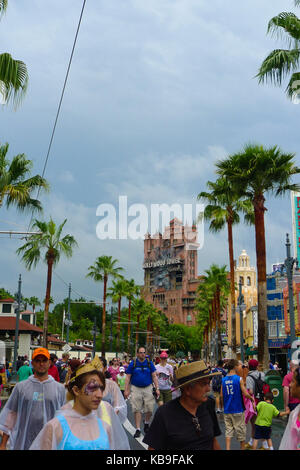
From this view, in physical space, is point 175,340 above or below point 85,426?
above

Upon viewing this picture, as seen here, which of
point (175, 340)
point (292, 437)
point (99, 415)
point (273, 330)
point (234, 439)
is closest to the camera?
point (99, 415)

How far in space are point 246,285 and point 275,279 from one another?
2811 inches

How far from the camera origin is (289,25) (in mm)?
17938

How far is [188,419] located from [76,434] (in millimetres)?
977

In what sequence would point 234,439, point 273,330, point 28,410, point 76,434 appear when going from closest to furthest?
1. point 76,434
2. point 28,410
3. point 234,439
4. point 273,330

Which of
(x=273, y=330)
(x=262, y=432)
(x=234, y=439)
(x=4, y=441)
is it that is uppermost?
(x=273, y=330)

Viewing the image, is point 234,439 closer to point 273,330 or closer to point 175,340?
point 273,330

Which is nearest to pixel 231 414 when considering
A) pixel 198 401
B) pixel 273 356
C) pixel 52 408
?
pixel 52 408

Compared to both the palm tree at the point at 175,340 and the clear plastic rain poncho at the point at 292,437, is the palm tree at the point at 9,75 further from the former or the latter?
the palm tree at the point at 175,340

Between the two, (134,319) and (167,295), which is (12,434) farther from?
(167,295)

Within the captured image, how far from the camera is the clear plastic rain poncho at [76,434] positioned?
10.8ft

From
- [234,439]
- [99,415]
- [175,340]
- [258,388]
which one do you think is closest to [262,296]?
[234,439]

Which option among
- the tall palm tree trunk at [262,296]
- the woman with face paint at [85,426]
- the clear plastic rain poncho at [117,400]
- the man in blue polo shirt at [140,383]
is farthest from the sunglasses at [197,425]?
the tall palm tree trunk at [262,296]

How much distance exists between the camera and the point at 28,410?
5.54 meters
